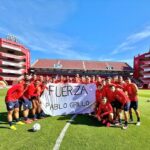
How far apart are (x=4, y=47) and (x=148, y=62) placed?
4851cm

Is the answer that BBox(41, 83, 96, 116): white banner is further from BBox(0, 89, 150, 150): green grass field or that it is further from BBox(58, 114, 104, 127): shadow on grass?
BBox(0, 89, 150, 150): green grass field

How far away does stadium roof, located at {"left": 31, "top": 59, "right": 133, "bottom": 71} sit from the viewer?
88.6m

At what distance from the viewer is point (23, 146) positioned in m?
8.24

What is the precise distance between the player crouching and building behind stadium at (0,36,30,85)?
71375mm

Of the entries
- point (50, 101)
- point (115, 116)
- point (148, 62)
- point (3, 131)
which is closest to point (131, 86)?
point (115, 116)

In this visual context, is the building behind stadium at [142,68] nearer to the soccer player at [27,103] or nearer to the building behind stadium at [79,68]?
the building behind stadium at [79,68]

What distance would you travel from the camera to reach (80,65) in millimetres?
90438

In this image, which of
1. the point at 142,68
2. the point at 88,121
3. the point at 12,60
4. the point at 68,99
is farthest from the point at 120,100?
the point at 142,68

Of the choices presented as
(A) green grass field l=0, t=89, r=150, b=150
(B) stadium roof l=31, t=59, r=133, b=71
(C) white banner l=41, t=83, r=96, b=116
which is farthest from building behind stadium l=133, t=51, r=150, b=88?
(A) green grass field l=0, t=89, r=150, b=150

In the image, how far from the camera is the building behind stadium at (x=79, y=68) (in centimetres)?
8754

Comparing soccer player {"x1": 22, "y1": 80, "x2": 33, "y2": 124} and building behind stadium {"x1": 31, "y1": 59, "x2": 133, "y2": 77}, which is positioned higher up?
building behind stadium {"x1": 31, "y1": 59, "x2": 133, "y2": 77}

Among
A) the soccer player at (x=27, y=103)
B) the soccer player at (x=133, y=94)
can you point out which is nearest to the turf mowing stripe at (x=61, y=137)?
the soccer player at (x=27, y=103)

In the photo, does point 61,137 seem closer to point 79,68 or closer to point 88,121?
point 88,121

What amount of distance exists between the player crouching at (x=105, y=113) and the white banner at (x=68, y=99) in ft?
8.61
